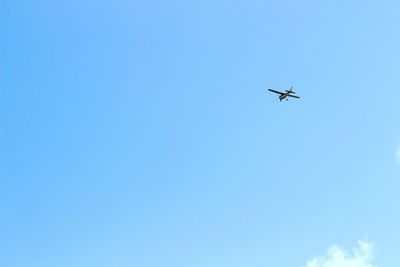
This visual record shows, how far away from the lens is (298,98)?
121m

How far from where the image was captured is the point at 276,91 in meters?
121

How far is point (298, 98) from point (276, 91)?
257 inches
